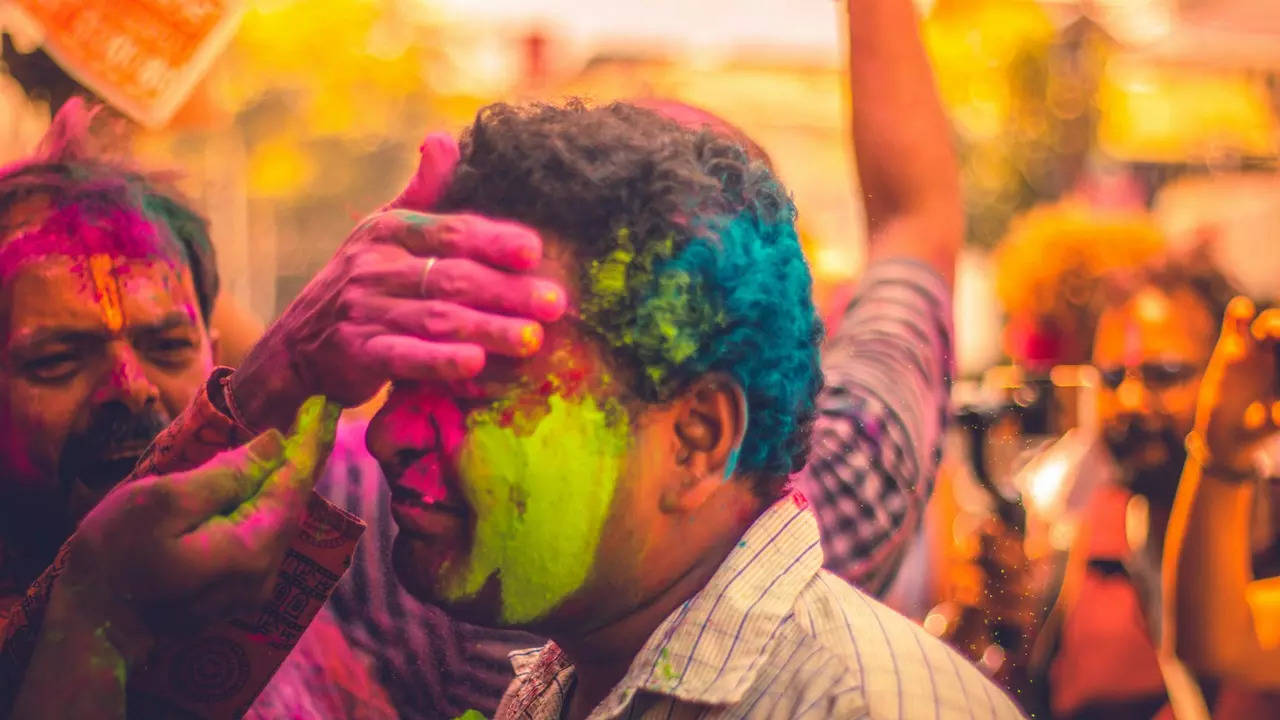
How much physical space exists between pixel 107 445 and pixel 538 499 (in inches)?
23.0

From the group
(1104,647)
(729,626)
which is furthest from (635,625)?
(1104,647)

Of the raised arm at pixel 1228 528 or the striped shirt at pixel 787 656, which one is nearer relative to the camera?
the striped shirt at pixel 787 656

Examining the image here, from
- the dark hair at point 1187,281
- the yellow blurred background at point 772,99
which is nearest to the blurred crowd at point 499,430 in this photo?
the yellow blurred background at point 772,99

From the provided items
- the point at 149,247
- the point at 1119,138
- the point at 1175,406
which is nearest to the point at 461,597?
the point at 149,247

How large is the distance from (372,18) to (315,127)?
238 cm

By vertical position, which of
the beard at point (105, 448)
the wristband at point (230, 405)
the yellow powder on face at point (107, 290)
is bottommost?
the beard at point (105, 448)

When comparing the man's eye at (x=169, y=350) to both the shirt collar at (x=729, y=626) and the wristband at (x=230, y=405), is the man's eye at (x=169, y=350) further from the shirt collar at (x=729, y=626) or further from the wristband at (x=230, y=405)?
the shirt collar at (x=729, y=626)

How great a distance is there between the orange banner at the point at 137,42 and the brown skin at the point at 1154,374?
262 centimetres

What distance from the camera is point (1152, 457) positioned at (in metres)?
3.35

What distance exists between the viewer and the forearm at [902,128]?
2045mm

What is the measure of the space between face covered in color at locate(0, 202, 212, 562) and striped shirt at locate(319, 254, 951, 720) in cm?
32

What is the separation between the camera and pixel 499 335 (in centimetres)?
117

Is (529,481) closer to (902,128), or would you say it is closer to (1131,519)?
(902,128)

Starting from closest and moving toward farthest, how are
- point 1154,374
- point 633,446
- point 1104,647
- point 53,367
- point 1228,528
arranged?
point 633,446 → point 53,367 → point 1228,528 → point 1104,647 → point 1154,374
